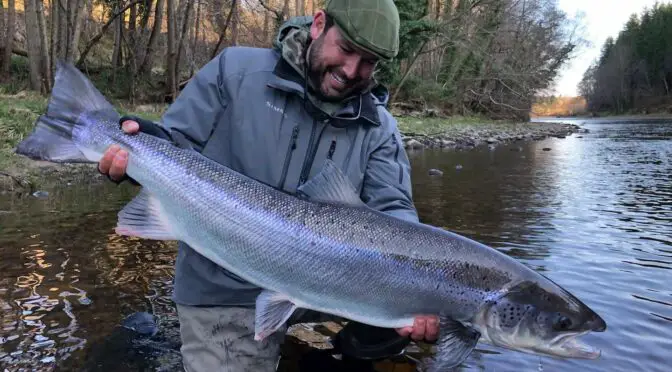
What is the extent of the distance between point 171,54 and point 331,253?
1865 centimetres

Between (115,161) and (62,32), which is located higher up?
(62,32)

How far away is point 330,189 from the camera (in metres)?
3.00

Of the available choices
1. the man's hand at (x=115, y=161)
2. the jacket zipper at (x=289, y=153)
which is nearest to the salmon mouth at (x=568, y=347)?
the jacket zipper at (x=289, y=153)

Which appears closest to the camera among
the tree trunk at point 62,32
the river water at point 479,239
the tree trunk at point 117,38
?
the river water at point 479,239

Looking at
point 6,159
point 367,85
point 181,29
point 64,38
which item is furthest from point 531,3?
point 367,85

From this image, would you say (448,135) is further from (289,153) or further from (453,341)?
(453,341)

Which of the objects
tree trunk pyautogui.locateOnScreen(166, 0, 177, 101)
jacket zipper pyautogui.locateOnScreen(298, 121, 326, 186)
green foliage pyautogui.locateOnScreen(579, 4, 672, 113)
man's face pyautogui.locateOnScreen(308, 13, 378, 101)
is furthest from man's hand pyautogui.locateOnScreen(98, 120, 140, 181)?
green foliage pyautogui.locateOnScreen(579, 4, 672, 113)

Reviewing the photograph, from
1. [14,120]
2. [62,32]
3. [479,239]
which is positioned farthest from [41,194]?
[62,32]

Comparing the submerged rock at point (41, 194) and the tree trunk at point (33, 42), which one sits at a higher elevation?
the tree trunk at point (33, 42)

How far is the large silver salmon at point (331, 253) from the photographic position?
2.89m

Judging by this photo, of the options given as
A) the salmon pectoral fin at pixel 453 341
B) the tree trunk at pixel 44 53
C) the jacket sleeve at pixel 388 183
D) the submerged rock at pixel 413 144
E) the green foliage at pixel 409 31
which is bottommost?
the submerged rock at pixel 413 144

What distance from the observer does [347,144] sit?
3.40 metres

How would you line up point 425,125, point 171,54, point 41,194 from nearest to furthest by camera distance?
point 41,194
point 171,54
point 425,125

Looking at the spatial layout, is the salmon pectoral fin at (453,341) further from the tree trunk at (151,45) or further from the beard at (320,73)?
the tree trunk at (151,45)
